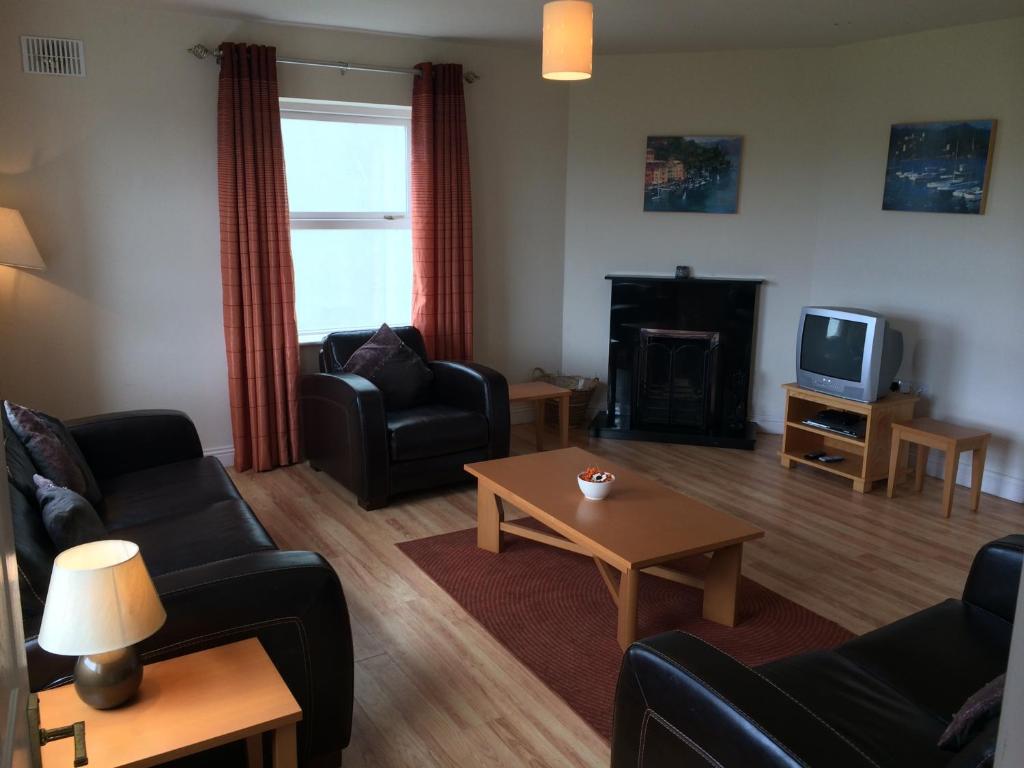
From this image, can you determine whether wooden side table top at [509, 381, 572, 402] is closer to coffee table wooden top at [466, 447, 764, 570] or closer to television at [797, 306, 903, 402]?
coffee table wooden top at [466, 447, 764, 570]

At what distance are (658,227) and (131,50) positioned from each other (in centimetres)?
329

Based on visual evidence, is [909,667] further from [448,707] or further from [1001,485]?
[1001,485]

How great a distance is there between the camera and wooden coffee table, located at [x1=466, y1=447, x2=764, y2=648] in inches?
114

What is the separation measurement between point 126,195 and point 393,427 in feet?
6.02

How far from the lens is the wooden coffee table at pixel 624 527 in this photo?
9.54ft

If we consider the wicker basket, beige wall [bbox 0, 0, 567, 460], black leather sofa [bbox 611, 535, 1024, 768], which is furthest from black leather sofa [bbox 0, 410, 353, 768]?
the wicker basket

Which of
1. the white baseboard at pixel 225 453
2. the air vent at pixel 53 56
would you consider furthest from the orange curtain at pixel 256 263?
the air vent at pixel 53 56

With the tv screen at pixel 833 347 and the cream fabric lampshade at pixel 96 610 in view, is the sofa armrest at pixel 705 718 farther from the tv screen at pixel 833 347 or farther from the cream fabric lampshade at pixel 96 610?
the tv screen at pixel 833 347

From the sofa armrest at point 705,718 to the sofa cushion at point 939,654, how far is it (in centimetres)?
52

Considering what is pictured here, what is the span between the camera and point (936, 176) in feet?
15.4

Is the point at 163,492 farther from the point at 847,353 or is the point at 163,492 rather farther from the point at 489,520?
the point at 847,353

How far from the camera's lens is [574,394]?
18.8 ft

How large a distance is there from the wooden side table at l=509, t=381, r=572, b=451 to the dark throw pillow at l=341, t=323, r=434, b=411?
2.15 feet

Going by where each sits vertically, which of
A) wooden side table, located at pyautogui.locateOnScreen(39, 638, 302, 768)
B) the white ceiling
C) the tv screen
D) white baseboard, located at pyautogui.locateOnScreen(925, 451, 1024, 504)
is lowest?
white baseboard, located at pyautogui.locateOnScreen(925, 451, 1024, 504)
